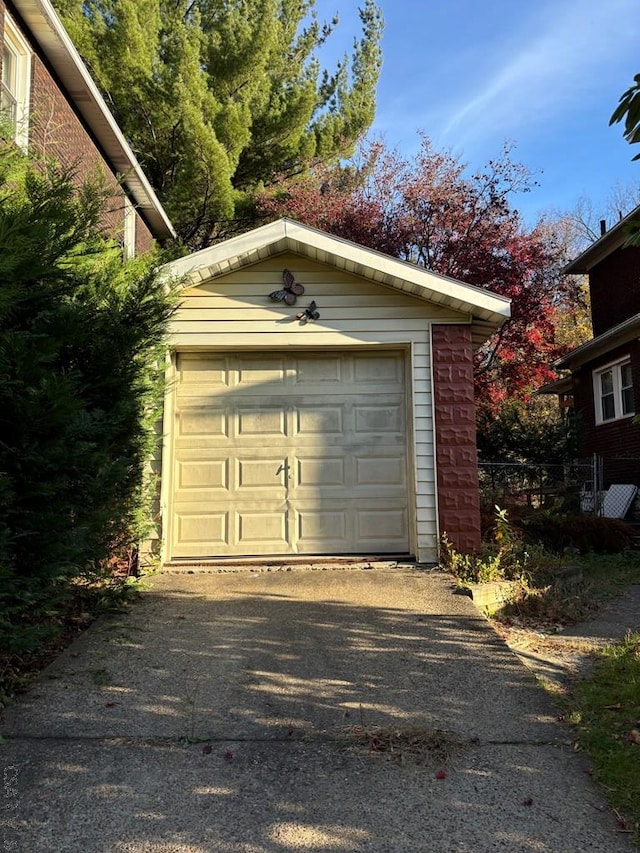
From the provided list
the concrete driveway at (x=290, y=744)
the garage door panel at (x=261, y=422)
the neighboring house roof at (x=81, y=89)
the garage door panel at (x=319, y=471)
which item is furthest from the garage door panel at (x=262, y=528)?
the neighboring house roof at (x=81, y=89)

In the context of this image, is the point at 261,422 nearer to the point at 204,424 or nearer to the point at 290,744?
the point at 204,424

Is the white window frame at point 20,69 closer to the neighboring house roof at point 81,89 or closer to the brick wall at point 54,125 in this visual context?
the brick wall at point 54,125

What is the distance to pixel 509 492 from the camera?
42.2 ft

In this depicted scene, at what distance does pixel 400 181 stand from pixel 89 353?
46.4 ft

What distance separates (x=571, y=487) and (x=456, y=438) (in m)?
6.59

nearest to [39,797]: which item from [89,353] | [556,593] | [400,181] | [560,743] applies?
[560,743]

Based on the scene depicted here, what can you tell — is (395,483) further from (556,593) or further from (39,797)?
(39,797)

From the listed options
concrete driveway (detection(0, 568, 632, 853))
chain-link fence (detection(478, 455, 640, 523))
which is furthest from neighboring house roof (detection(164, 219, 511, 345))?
chain-link fence (detection(478, 455, 640, 523))

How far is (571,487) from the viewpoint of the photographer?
1246cm

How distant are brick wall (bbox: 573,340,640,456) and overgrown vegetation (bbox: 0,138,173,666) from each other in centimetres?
1084

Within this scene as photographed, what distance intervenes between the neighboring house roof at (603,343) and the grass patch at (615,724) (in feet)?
29.8

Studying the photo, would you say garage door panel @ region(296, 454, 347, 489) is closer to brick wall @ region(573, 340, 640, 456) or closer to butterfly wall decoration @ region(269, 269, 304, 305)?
butterfly wall decoration @ region(269, 269, 304, 305)

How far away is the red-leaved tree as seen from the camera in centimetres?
1594

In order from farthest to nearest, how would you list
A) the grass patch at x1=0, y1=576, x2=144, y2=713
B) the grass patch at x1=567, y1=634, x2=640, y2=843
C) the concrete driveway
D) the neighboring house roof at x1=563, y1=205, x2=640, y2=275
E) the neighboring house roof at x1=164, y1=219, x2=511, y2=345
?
the neighboring house roof at x1=563, y1=205, x2=640, y2=275 → the neighboring house roof at x1=164, y1=219, x2=511, y2=345 → the grass patch at x1=0, y1=576, x2=144, y2=713 → the grass patch at x1=567, y1=634, x2=640, y2=843 → the concrete driveway
